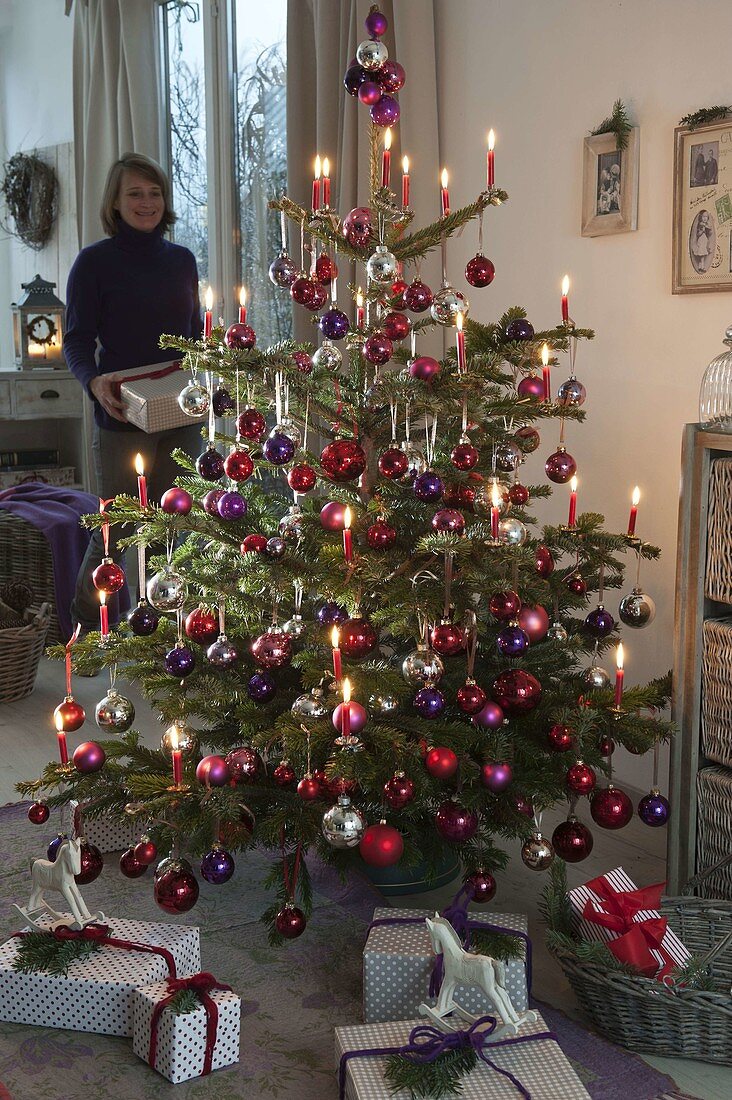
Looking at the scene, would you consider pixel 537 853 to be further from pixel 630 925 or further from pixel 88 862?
pixel 88 862

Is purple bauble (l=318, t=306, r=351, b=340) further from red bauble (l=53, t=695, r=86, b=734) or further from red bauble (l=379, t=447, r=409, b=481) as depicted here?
red bauble (l=53, t=695, r=86, b=734)

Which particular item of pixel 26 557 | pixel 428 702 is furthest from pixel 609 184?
pixel 26 557

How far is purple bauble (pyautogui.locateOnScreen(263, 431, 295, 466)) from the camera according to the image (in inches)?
68.9

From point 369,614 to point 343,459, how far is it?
0.99 feet

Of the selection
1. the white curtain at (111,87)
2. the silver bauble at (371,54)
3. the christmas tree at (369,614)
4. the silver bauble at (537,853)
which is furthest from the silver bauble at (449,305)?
the white curtain at (111,87)

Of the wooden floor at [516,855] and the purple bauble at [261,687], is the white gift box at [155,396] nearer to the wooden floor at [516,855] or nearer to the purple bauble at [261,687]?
the wooden floor at [516,855]

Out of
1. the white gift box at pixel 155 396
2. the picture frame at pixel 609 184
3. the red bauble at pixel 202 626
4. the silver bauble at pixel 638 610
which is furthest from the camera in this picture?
the white gift box at pixel 155 396

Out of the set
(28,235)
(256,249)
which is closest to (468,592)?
(256,249)

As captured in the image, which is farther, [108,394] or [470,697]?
[108,394]

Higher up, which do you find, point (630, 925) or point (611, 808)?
point (611, 808)

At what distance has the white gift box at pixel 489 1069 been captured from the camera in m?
1.41

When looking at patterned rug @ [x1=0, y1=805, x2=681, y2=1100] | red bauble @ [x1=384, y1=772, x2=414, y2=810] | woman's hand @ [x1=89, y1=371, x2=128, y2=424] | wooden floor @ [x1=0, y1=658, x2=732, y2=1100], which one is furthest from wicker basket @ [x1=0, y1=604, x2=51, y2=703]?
red bauble @ [x1=384, y1=772, x2=414, y2=810]

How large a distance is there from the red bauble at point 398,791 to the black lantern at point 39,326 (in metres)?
3.79

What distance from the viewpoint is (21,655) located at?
127 inches
